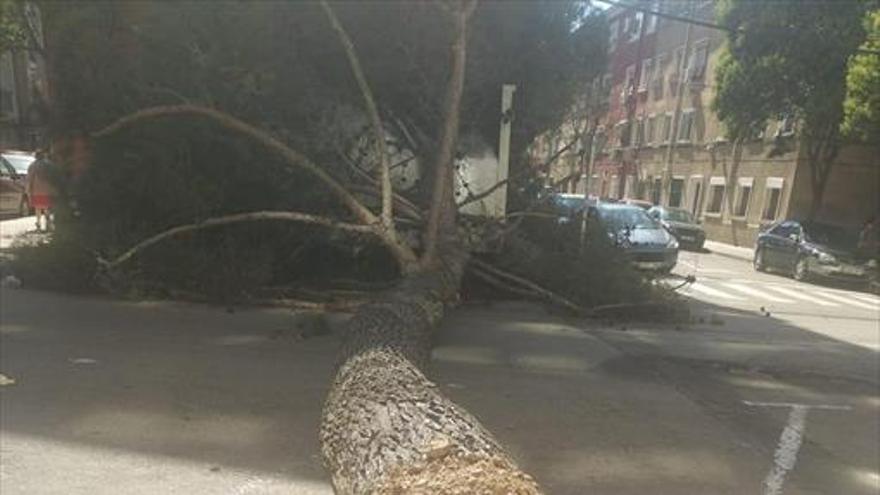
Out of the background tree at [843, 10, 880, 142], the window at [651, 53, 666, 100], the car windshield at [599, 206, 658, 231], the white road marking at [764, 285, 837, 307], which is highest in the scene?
the window at [651, 53, 666, 100]

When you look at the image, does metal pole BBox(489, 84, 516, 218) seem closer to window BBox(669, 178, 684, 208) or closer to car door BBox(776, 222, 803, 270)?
car door BBox(776, 222, 803, 270)

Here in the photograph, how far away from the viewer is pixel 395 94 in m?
9.84

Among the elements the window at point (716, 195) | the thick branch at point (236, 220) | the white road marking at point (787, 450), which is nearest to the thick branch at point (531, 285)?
the thick branch at point (236, 220)

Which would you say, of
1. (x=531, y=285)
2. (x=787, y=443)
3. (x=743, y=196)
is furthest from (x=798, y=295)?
(x=743, y=196)

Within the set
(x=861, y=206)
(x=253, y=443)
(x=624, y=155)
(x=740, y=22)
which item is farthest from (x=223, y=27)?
(x=624, y=155)

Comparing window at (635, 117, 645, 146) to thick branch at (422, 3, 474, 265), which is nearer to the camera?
thick branch at (422, 3, 474, 265)

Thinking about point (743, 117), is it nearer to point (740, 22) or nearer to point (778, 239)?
point (740, 22)

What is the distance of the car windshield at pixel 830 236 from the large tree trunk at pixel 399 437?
17.3m

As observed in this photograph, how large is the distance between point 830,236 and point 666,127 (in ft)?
74.6

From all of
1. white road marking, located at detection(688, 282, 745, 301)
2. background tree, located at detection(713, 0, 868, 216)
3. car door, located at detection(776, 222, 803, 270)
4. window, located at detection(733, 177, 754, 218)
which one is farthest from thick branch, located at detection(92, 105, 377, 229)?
window, located at detection(733, 177, 754, 218)

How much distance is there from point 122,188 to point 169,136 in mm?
890

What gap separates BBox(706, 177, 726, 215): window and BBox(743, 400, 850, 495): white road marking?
29.0 metres

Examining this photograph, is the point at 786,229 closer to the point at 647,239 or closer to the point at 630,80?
the point at 647,239

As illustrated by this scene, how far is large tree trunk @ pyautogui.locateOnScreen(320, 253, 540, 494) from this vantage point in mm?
2594
